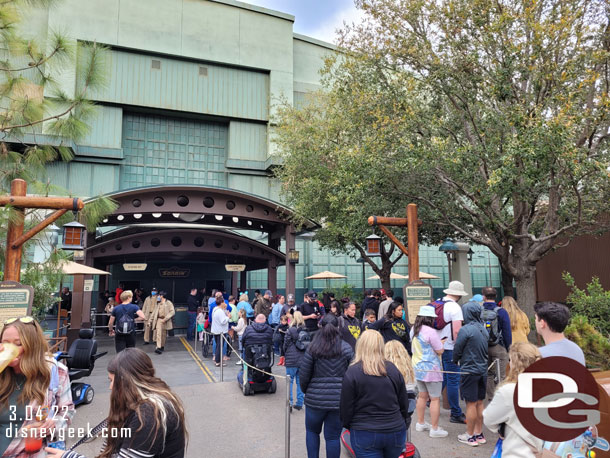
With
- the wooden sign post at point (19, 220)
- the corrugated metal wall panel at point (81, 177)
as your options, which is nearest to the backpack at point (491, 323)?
the wooden sign post at point (19, 220)

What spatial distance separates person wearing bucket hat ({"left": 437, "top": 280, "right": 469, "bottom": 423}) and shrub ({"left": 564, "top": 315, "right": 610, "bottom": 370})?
7.81 ft

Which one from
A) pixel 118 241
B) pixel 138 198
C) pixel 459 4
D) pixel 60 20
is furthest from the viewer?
pixel 60 20

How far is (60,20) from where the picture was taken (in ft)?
80.9

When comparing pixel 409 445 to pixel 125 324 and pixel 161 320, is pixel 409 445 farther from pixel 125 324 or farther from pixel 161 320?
pixel 161 320

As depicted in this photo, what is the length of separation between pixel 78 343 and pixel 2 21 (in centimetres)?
565

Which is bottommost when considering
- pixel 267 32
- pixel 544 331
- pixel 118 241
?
pixel 544 331

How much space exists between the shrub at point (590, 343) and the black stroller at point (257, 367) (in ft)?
18.9

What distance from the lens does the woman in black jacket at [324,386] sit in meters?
4.48

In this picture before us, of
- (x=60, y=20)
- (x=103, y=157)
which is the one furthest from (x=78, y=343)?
(x=60, y=20)

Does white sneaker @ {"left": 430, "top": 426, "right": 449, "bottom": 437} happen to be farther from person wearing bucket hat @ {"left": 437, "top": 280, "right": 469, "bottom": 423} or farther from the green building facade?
the green building facade

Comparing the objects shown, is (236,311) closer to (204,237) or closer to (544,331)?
(204,237)

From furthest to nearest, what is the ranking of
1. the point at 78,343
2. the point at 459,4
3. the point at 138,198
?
the point at 138,198 < the point at 459,4 < the point at 78,343

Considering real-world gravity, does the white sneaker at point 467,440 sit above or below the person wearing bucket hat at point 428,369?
below

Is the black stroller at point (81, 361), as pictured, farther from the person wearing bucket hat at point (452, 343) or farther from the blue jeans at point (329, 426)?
the person wearing bucket hat at point (452, 343)
